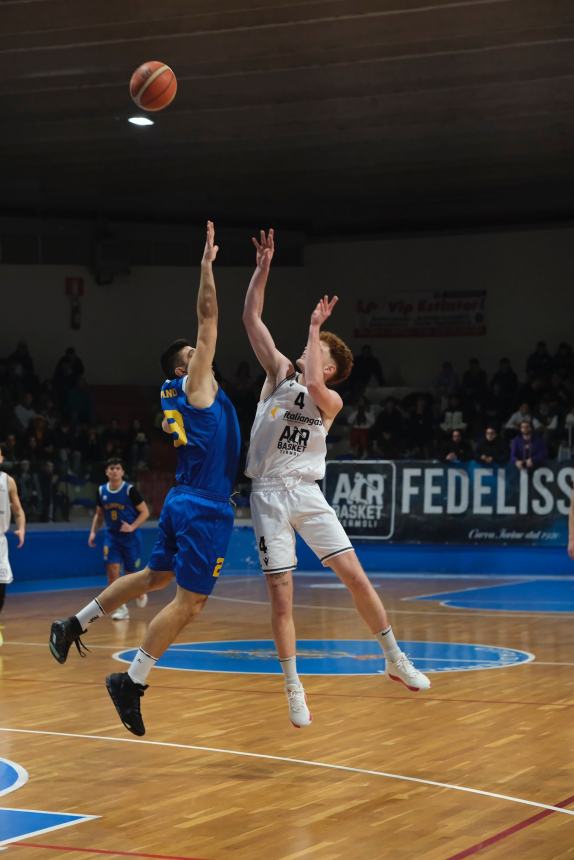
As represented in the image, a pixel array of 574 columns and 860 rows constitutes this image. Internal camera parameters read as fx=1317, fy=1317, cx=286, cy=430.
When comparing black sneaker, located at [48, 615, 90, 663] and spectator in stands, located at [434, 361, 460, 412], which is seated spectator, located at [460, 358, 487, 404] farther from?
black sneaker, located at [48, 615, 90, 663]

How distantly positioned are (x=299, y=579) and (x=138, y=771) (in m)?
13.6

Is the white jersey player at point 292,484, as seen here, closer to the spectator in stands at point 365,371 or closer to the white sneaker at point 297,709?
the white sneaker at point 297,709

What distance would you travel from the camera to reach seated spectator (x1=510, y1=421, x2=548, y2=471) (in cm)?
1994

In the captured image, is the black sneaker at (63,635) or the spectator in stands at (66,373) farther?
the spectator in stands at (66,373)

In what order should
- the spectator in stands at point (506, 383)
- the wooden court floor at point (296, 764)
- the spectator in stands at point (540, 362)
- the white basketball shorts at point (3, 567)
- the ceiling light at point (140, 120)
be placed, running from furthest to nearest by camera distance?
the spectator in stands at point (540, 362) → the spectator in stands at point (506, 383) → the ceiling light at point (140, 120) → the white basketball shorts at point (3, 567) → the wooden court floor at point (296, 764)

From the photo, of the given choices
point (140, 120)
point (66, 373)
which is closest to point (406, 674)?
point (140, 120)

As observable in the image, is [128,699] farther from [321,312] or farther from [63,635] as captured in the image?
[321,312]

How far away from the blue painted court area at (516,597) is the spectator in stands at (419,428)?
5.12 m

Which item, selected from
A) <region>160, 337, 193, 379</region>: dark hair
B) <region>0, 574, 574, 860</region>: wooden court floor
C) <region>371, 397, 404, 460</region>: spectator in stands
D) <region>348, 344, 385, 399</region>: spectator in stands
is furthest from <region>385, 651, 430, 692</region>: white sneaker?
<region>348, 344, 385, 399</region>: spectator in stands

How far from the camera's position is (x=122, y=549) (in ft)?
49.5

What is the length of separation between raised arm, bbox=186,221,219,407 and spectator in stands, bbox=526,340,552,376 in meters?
19.9

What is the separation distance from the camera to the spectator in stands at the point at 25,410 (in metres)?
24.5

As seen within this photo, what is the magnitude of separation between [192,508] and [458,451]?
1427 centimetres

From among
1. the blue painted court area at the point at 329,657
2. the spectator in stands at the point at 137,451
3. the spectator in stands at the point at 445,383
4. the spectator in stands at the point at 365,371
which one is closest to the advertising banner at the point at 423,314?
the spectator in stands at the point at 365,371
